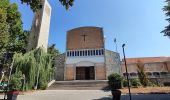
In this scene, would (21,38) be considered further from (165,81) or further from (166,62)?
(166,62)

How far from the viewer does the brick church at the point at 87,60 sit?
103 feet

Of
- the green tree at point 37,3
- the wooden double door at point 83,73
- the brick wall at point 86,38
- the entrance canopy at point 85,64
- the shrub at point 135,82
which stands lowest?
the shrub at point 135,82

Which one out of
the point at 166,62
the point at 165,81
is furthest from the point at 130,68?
the point at 165,81

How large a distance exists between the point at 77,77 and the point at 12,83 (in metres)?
15.2

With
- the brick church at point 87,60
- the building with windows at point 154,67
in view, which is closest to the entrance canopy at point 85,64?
the brick church at point 87,60

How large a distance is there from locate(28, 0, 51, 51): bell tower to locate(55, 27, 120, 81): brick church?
512 cm

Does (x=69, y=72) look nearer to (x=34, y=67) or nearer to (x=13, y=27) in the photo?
(x=34, y=67)

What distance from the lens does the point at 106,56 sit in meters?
32.0

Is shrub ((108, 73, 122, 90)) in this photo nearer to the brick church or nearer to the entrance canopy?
the brick church

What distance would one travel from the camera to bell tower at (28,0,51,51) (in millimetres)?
34094

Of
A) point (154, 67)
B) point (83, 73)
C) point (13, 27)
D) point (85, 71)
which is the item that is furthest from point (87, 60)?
point (154, 67)

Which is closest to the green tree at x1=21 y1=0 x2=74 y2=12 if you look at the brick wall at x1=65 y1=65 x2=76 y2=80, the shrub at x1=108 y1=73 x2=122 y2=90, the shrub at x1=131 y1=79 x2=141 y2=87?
the shrub at x1=108 y1=73 x2=122 y2=90

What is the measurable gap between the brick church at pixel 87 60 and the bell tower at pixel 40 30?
16.8 feet

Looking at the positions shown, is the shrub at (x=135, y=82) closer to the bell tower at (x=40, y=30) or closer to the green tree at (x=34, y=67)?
the green tree at (x=34, y=67)
